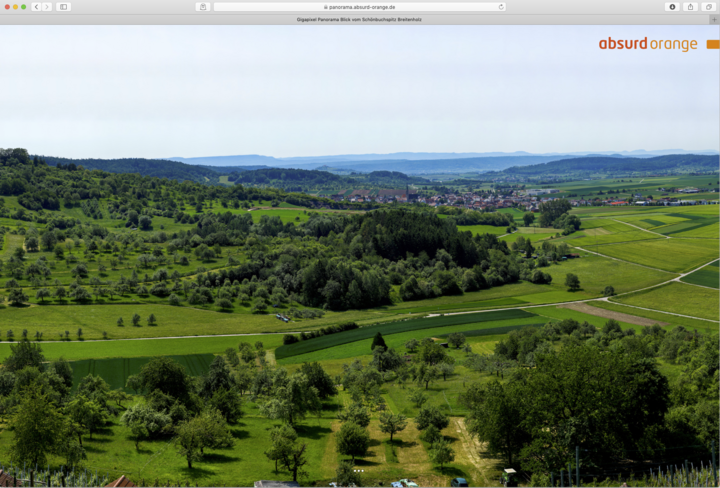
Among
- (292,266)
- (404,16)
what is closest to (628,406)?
(404,16)

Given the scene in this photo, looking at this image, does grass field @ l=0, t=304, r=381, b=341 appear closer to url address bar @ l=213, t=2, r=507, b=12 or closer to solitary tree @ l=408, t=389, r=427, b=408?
solitary tree @ l=408, t=389, r=427, b=408

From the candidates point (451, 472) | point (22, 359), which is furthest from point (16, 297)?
point (451, 472)

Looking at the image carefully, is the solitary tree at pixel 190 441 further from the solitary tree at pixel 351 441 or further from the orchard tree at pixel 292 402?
the solitary tree at pixel 351 441

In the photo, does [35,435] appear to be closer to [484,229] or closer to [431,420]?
[431,420]

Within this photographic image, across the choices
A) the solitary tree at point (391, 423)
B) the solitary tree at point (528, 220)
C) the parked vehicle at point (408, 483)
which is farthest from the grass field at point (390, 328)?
the solitary tree at point (528, 220)

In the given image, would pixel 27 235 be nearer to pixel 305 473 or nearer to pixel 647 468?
pixel 305 473

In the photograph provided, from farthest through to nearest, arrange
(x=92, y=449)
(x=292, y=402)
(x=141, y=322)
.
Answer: (x=141, y=322) < (x=292, y=402) < (x=92, y=449)
